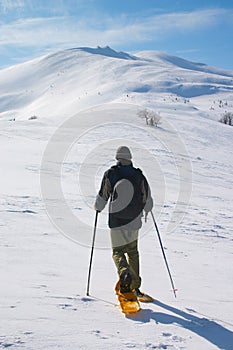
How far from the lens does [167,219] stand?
381 inches

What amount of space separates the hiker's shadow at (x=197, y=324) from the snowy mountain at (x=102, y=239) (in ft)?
0.04

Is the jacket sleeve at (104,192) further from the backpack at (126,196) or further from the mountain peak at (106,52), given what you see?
the mountain peak at (106,52)

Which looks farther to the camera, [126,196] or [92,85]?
[92,85]

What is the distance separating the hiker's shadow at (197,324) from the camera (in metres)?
3.89

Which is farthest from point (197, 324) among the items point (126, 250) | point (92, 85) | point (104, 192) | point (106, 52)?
point (106, 52)

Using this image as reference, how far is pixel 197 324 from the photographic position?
163 inches

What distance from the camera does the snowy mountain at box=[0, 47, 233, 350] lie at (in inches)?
150

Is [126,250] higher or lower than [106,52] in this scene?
lower

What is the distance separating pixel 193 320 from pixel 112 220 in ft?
4.75

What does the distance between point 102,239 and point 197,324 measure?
3.57 metres

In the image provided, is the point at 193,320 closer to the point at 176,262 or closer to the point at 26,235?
the point at 176,262

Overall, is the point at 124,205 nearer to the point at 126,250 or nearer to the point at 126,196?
the point at 126,196

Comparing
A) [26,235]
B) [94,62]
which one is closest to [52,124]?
[26,235]

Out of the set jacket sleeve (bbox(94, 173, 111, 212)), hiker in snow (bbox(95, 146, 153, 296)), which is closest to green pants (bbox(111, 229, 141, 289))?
hiker in snow (bbox(95, 146, 153, 296))
